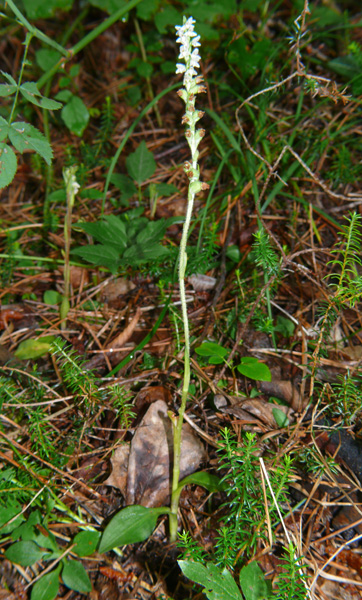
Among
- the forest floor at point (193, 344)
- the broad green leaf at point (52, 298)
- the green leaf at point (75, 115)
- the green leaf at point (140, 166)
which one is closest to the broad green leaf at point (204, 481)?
the forest floor at point (193, 344)

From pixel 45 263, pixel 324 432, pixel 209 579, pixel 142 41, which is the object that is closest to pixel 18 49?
pixel 142 41

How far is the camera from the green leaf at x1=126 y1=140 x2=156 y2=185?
262cm

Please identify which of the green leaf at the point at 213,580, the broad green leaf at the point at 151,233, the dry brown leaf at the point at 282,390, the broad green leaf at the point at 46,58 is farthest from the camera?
the broad green leaf at the point at 46,58

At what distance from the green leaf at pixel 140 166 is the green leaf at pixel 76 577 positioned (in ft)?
6.95

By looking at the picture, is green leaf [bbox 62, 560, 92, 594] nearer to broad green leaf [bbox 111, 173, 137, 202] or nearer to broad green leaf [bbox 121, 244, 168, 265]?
broad green leaf [bbox 121, 244, 168, 265]

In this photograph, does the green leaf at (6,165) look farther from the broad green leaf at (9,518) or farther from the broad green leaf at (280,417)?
the broad green leaf at (280,417)

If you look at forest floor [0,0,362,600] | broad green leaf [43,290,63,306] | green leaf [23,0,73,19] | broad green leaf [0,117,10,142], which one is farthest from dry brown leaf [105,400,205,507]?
green leaf [23,0,73,19]

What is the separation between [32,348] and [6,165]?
95cm

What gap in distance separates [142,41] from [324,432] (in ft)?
10.7

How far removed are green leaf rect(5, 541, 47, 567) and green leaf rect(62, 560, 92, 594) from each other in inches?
4.5

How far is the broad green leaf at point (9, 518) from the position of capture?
151 cm

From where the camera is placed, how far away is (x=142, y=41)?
3.26 m

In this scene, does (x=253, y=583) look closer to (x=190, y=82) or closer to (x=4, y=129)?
(x=190, y=82)

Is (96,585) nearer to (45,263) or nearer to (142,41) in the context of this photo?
(45,263)
